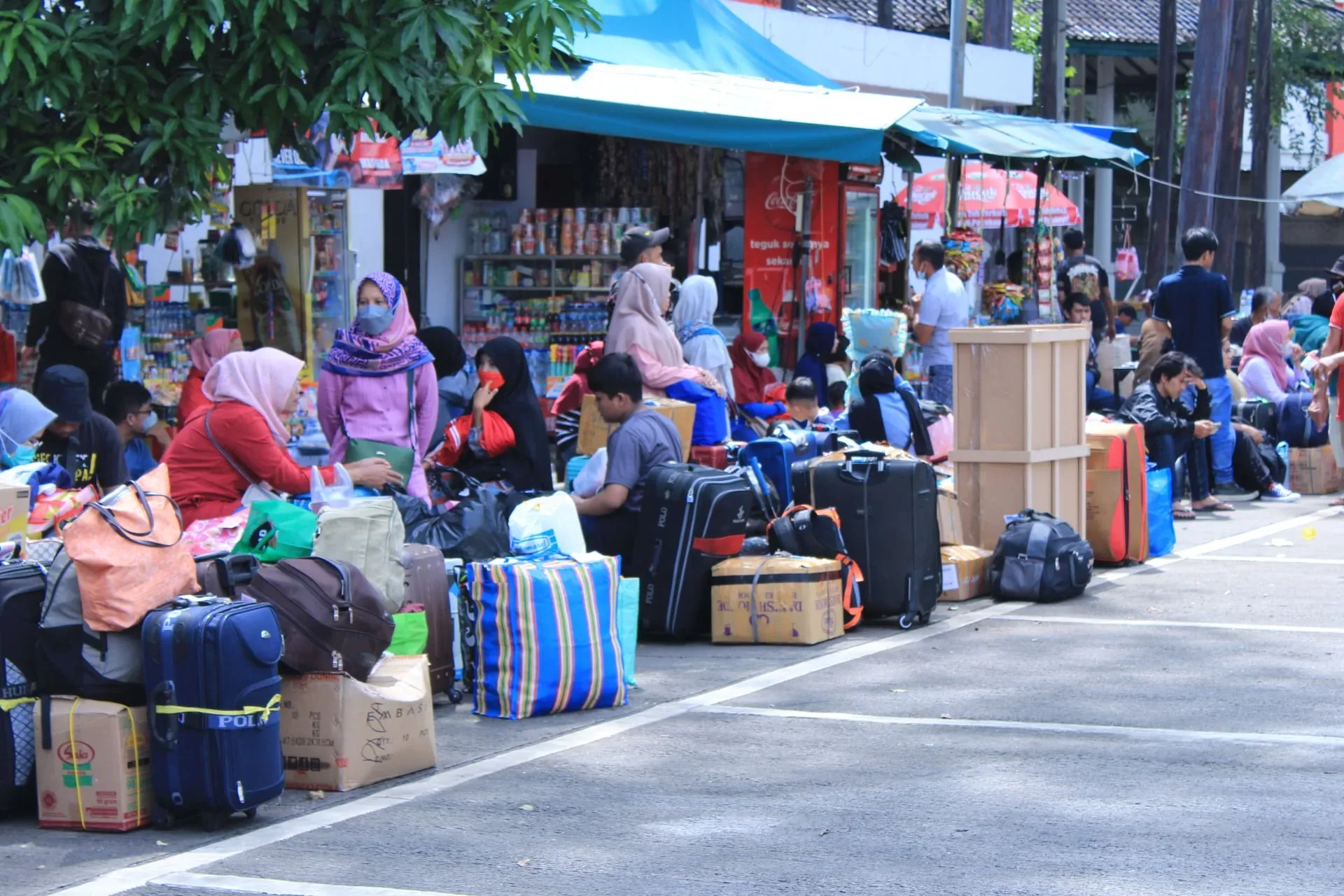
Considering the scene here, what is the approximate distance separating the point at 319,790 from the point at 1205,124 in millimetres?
17019

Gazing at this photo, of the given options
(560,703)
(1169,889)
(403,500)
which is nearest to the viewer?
(1169,889)

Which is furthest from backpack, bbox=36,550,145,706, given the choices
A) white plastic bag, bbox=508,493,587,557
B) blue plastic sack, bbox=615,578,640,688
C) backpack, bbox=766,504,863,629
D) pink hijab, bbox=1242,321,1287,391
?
pink hijab, bbox=1242,321,1287,391

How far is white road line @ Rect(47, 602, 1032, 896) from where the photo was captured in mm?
5406

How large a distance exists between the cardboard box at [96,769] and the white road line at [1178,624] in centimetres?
520

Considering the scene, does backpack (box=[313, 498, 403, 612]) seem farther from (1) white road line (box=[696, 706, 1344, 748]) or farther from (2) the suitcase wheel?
(1) white road line (box=[696, 706, 1344, 748])

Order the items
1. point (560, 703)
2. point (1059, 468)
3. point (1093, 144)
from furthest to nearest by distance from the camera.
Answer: point (1093, 144), point (1059, 468), point (560, 703)

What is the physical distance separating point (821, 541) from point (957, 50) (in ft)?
36.1

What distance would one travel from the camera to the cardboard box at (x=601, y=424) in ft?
36.1

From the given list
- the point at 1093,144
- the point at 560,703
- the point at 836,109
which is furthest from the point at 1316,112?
the point at 560,703

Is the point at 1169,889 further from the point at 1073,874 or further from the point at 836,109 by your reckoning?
the point at 836,109

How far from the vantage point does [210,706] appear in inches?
225

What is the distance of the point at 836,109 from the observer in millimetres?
12828

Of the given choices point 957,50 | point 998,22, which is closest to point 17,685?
point 957,50

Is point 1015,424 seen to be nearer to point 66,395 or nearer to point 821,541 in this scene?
point 821,541
